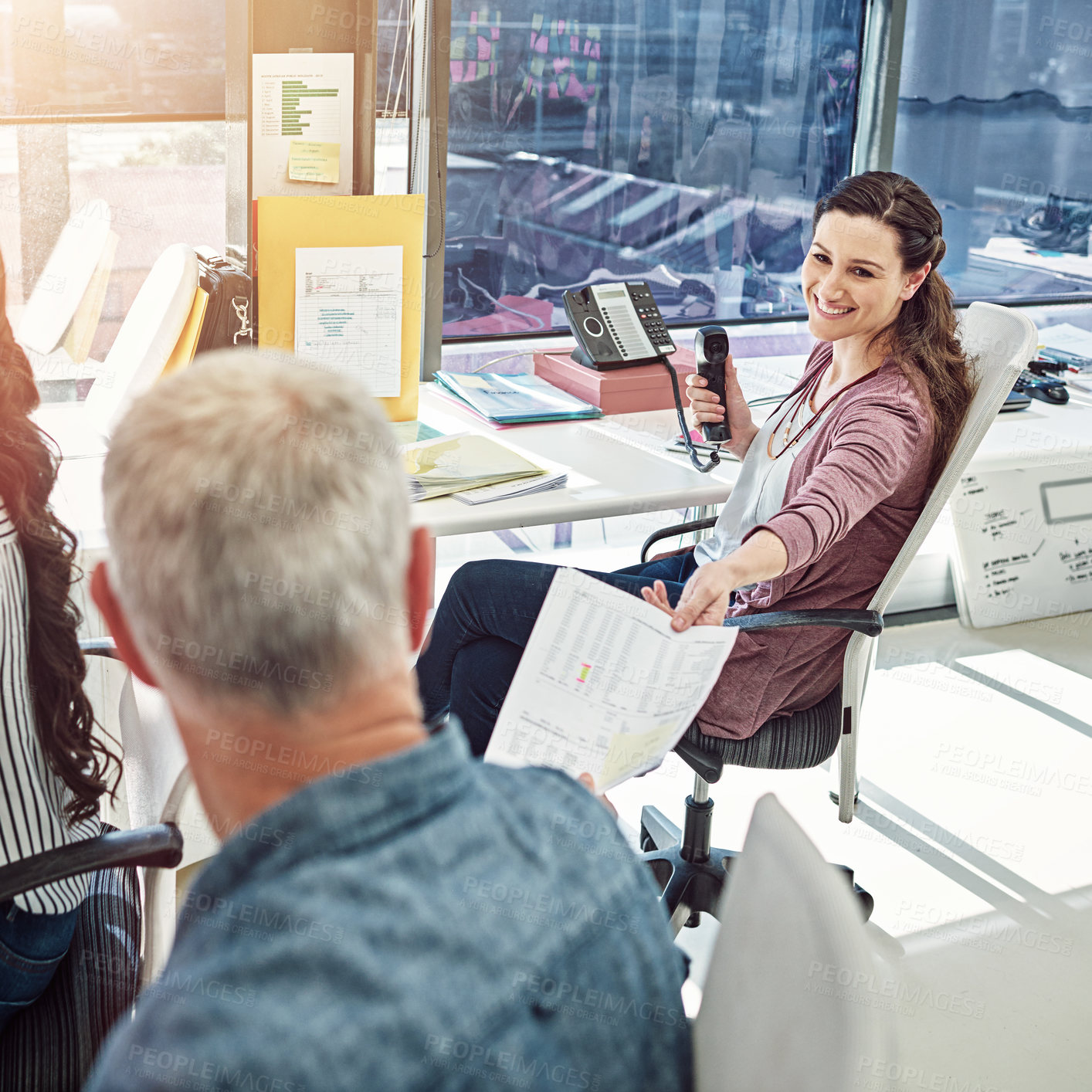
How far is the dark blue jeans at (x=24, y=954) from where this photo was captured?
111 centimetres

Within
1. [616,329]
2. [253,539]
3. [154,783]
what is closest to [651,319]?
[616,329]

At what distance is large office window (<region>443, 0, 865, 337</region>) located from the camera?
9.62ft

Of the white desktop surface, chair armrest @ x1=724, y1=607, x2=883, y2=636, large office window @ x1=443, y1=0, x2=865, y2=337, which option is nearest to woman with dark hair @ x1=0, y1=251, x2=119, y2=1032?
the white desktop surface

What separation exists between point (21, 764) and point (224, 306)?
1.24 meters

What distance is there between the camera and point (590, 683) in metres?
1.64

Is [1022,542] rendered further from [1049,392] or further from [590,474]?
[590,474]

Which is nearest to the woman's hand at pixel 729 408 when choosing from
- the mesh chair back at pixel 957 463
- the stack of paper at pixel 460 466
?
the stack of paper at pixel 460 466

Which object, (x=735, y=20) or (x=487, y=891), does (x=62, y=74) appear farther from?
(x=487, y=891)

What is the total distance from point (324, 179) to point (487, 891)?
2034 millimetres

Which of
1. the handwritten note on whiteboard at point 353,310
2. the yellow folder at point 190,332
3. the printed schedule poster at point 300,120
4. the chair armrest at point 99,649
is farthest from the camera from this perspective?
the printed schedule poster at point 300,120

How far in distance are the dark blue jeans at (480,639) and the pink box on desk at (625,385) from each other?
2.00 feet

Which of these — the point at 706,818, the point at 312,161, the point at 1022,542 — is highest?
the point at 312,161

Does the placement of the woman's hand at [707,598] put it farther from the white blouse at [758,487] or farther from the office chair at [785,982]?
the office chair at [785,982]

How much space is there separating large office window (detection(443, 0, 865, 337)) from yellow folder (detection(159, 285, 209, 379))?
0.97m
